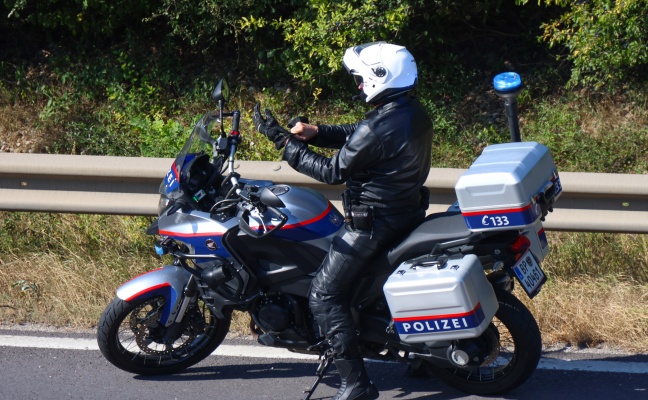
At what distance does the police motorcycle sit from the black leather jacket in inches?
8.2

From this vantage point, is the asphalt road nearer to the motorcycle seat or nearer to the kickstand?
the kickstand

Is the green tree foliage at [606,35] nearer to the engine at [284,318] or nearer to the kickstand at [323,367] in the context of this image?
the engine at [284,318]

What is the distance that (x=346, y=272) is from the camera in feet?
14.5

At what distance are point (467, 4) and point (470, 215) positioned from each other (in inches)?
193

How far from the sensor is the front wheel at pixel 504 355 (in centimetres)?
442

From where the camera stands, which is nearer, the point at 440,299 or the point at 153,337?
the point at 440,299

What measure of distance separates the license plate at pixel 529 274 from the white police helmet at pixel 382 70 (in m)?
0.93

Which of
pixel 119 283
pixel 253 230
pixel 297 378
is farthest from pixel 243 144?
pixel 253 230

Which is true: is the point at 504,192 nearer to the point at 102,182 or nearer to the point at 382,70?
the point at 382,70

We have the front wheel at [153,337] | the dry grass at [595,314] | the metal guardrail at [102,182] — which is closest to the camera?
the front wheel at [153,337]

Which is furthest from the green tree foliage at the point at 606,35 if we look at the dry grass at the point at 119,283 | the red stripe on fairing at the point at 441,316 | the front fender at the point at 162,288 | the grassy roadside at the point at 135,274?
the front fender at the point at 162,288

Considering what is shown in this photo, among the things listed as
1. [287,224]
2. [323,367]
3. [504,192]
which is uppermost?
[504,192]

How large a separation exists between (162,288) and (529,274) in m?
1.82

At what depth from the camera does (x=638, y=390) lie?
464 cm
